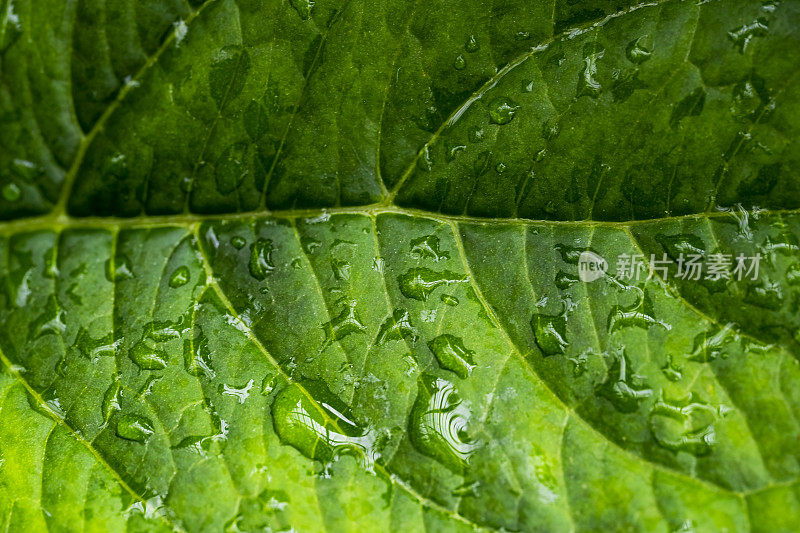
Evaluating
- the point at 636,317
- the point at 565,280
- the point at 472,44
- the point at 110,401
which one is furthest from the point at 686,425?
the point at 110,401

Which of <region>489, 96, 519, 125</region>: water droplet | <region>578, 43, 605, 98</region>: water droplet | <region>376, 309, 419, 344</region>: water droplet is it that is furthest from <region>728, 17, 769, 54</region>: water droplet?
<region>376, 309, 419, 344</region>: water droplet

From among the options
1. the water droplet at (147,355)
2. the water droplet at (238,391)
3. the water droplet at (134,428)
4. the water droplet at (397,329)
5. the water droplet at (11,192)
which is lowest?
the water droplet at (397,329)

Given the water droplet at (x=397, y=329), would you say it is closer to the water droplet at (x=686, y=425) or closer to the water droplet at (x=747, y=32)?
the water droplet at (x=686, y=425)

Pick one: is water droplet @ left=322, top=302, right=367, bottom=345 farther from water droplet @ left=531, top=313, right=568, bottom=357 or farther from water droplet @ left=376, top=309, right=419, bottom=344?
water droplet @ left=531, top=313, right=568, bottom=357

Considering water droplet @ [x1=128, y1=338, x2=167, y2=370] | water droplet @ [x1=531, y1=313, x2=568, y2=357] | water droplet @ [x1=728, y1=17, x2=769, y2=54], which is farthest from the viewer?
→ water droplet @ [x1=128, y1=338, x2=167, y2=370]

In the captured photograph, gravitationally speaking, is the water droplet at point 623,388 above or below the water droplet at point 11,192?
below

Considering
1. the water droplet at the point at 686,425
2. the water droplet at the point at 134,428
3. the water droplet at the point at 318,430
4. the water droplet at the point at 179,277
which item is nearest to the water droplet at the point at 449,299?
the water droplet at the point at 318,430
